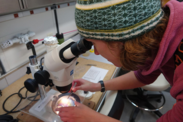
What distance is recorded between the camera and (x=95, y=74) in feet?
3.74

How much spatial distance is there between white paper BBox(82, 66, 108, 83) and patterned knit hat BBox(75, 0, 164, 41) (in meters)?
0.67

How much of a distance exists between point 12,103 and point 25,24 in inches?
25.5

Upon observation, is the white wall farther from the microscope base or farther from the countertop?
the microscope base

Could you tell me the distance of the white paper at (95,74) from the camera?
1.08 m

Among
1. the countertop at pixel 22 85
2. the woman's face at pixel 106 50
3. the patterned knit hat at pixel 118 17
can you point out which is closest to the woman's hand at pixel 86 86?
the countertop at pixel 22 85

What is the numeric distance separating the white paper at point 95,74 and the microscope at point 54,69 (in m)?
0.32

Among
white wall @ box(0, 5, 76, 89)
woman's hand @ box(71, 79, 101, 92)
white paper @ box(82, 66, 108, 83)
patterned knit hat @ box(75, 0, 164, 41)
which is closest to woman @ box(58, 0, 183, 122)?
patterned knit hat @ box(75, 0, 164, 41)

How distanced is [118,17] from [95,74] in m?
0.78

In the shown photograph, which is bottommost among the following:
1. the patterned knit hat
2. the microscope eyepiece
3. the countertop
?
the countertop

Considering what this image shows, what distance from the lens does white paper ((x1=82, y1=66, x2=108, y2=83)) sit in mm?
1083

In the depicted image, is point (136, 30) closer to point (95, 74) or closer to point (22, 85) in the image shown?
point (95, 74)

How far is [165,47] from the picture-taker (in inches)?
17.9

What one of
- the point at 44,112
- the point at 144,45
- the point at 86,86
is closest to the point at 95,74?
the point at 86,86

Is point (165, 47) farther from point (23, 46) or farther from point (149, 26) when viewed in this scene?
point (23, 46)
